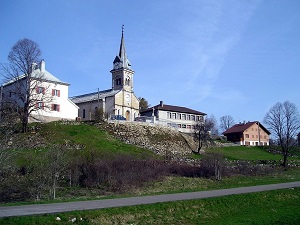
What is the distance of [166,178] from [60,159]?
11302 mm

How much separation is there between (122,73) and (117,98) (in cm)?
794

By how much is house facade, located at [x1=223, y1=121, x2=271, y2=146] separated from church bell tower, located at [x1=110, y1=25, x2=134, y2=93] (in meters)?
30.7

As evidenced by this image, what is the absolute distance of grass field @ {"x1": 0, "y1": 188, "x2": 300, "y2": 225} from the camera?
1230 cm

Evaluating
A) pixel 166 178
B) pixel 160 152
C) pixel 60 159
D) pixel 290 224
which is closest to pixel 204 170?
pixel 166 178

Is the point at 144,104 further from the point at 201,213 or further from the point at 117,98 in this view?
the point at 201,213

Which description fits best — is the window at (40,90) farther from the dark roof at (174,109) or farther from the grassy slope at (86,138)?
the dark roof at (174,109)

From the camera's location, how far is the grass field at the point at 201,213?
484 inches

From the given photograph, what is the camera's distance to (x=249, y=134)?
80.9 metres

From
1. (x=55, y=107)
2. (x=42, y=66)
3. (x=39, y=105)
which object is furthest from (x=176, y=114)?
(x=39, y=105)

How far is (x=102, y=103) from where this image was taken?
66.1m

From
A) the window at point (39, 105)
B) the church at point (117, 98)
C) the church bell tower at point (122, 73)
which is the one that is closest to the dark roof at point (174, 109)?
the church at point (117, 98)

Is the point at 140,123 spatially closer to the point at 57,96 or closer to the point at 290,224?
the point at 57,96

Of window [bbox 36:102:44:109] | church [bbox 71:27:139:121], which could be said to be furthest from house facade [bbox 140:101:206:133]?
window [bbox 36:102:44:109]

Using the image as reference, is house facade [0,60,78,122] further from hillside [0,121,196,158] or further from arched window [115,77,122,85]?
arched window [115,77,122,85]
